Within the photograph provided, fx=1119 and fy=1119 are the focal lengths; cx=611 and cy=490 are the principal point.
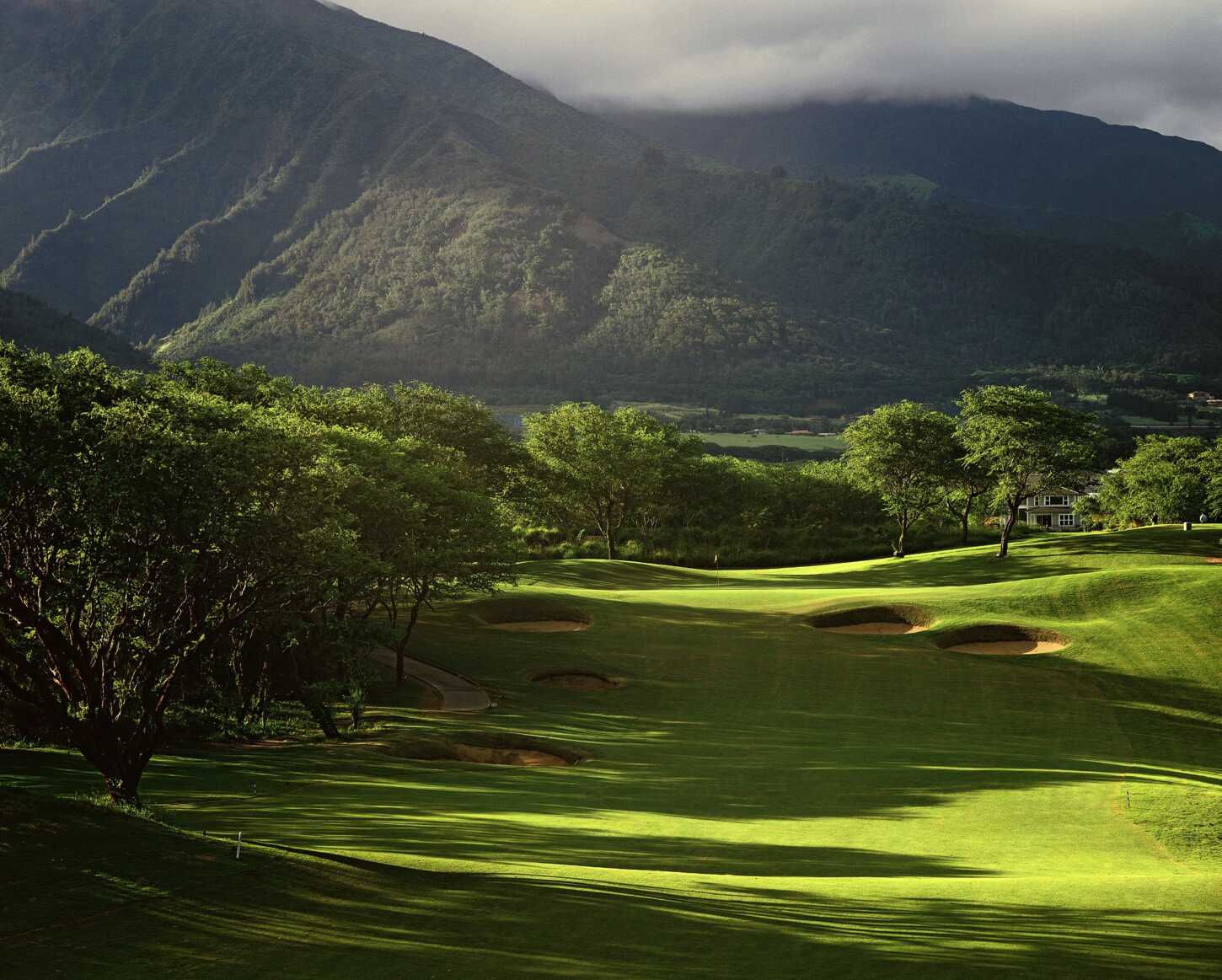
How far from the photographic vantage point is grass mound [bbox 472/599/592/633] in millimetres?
48531

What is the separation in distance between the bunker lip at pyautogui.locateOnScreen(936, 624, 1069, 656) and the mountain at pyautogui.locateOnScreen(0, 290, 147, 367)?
115 m

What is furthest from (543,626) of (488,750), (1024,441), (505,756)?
(1024,441)

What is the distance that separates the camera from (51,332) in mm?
145125

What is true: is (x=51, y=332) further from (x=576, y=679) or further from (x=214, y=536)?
Answer: (x=214, y=536)

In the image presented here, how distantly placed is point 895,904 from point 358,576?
2082 cm

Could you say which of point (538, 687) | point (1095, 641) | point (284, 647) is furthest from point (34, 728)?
point (1095, 641)

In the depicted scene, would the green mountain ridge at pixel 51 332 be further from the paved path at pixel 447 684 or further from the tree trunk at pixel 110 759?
the tree trunk at pixel 110 759

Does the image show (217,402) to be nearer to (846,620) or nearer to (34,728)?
(34,728)

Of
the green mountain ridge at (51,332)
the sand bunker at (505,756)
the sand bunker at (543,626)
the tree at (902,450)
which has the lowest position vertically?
the sand bunker at (505,756)

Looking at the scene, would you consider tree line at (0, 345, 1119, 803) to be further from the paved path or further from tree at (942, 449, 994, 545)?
tree at (942, 449, 994, 545)

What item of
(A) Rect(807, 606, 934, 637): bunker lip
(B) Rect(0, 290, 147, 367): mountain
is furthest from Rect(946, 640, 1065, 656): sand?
(B) Rect(0, 290, 147, 367): mountain

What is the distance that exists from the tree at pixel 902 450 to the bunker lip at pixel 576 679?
3763 cm

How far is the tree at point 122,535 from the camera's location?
19.2m

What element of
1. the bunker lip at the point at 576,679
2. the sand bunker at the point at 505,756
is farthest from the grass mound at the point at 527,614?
the sand bunker at the point at 505,756
